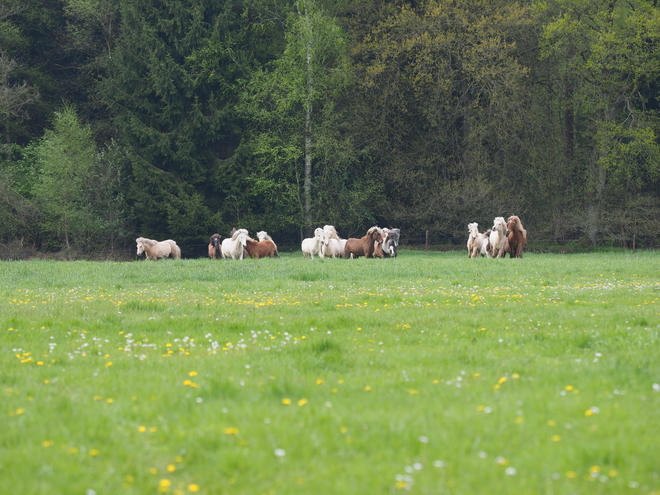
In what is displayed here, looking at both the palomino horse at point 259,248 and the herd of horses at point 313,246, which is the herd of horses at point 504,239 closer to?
the herd of horses at point 313,246

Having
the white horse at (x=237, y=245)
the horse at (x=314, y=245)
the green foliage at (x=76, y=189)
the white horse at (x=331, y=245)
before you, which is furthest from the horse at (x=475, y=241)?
the green foliage at (x=76, y=189)

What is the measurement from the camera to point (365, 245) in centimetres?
3659

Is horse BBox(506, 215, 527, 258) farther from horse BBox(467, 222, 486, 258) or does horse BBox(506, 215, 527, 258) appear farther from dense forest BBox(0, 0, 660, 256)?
dense forest BBox(0, 0, 660, 256)

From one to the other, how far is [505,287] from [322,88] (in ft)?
108

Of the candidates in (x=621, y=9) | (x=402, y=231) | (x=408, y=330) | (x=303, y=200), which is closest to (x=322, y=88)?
(x=303, y=200)

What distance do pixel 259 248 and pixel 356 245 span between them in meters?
4.67

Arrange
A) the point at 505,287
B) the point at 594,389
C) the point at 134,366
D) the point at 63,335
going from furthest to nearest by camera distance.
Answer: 1. the point at 505,287
2. the point at 63,335
3. the point at 134,366
4. the point at 594,389

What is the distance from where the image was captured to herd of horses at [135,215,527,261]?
32.2 meters

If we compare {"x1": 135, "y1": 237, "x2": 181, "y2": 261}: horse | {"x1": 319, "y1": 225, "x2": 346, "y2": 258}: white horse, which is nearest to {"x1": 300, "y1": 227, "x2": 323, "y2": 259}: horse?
{"x1": 319, "y1": 225, "x2": 346, "y2": 258}: white horse

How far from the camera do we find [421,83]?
42.9 meters

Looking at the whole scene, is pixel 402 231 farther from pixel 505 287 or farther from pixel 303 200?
pixel 505 287

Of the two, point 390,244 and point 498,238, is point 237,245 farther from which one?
point 498,238

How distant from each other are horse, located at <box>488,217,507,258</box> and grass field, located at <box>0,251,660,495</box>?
18974 millimetres

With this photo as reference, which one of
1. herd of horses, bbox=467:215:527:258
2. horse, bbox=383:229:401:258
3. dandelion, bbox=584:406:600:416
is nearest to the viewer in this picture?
dandelion, bbox=584:406:600:416
